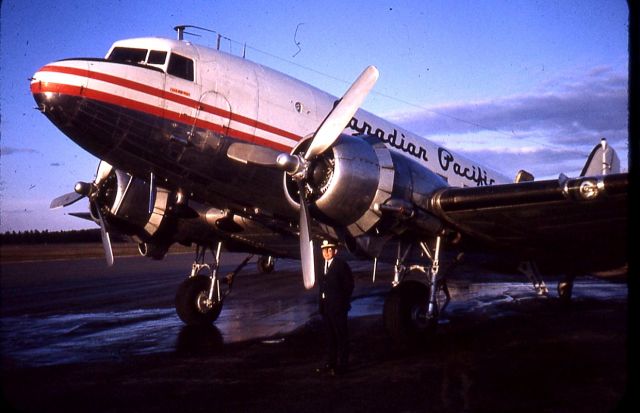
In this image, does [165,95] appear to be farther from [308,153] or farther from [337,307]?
[337,307]

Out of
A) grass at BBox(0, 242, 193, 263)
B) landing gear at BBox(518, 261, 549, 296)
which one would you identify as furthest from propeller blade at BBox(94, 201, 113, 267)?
grass at BBox(0, 242, 193, 263)

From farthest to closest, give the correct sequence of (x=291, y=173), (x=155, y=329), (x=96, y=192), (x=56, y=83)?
(x=155, y=329), (x=96, y=192), (x=291, y=173), (x=56, y=83)

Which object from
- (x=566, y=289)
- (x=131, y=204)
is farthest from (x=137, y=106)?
(x=566, y=289)

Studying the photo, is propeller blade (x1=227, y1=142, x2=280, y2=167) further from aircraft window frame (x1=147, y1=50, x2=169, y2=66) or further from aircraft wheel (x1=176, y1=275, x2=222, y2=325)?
aircraft wheel (x1=176, y1=275, x2=222, y2=325)

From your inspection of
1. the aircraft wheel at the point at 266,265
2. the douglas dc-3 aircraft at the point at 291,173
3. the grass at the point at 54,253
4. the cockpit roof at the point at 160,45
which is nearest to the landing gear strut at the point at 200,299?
the douglas dc-3 aircraft at the point at 291,173

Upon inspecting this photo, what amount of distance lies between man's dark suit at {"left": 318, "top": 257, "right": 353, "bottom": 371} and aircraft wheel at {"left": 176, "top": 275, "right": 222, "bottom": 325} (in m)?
4.99

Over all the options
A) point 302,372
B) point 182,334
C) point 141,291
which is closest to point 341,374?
point 302,372

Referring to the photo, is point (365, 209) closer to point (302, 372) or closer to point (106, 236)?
point (302, 372)

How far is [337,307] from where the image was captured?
736cm

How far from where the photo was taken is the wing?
26.4 feet

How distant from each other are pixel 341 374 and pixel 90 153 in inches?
200

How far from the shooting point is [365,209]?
8.38 m

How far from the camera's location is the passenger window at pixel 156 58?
8.88m

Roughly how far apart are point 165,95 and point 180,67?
2.16 ft
